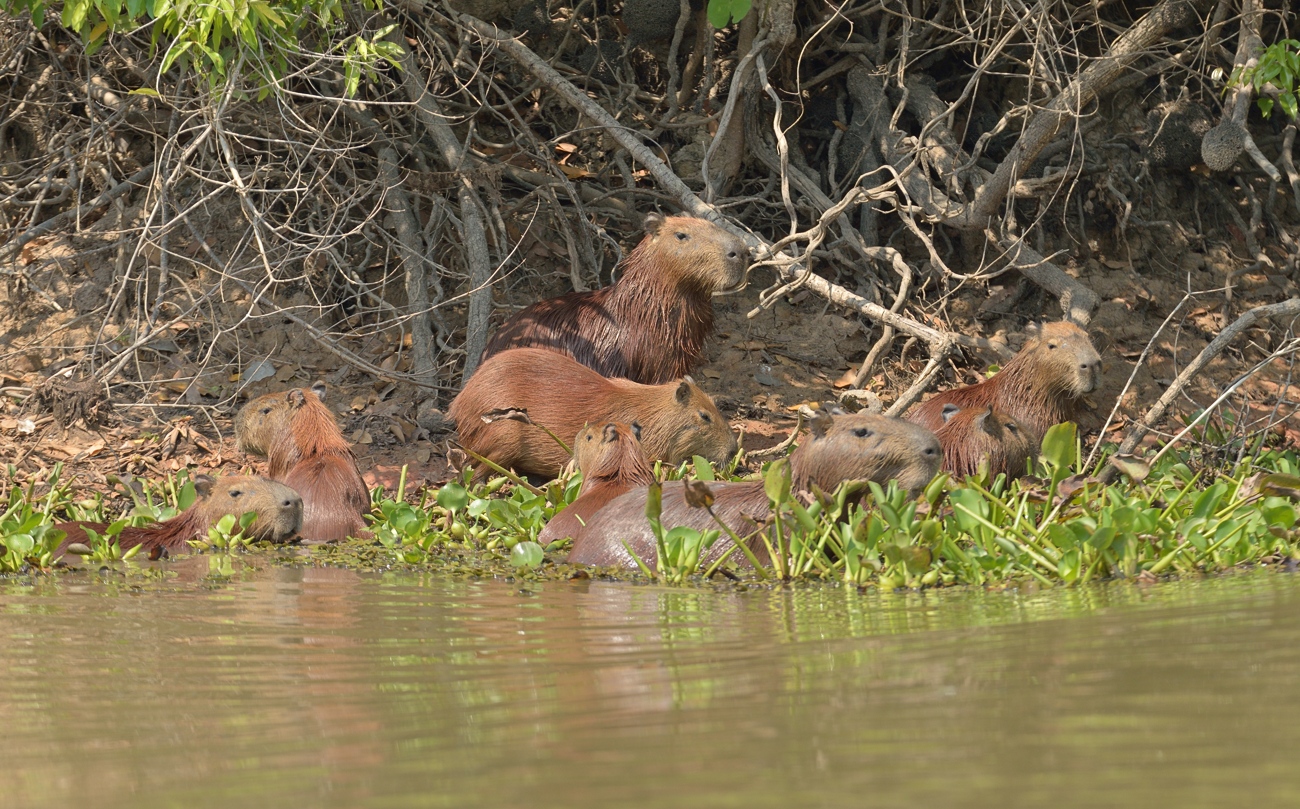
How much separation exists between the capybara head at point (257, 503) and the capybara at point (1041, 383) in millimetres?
2682

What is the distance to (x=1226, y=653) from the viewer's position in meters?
2.63

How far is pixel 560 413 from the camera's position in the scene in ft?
22.1

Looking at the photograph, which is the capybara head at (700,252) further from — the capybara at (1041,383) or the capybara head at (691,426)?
the capybara at (1041,383)

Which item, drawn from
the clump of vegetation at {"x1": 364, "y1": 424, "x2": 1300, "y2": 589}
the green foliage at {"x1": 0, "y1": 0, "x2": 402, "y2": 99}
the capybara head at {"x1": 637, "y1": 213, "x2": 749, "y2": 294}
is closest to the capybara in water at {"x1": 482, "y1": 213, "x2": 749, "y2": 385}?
the capybara head at {"x1": 637, "y1": 213, "x2": 749, "y2": 294}

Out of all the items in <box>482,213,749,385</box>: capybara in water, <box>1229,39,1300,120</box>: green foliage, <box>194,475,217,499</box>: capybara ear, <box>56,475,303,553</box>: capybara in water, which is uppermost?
<box>1229,39,1300,120</box>: green foliage

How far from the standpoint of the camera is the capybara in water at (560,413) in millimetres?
6629

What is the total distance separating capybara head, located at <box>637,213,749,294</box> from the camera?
23.8ft

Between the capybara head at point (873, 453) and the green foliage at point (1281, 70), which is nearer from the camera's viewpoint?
the capybara head at point (873, 453)

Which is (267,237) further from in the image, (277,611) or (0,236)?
(277,611)

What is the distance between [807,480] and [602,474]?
3.50 ft

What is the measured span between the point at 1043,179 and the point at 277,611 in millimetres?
4951

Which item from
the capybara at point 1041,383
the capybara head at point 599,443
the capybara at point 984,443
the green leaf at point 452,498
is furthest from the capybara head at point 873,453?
the green leaf at point 452,498

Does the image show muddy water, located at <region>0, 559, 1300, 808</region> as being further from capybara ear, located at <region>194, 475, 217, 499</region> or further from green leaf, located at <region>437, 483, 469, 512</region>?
green leaf, located at <region>437, 483, 469, 512</region>

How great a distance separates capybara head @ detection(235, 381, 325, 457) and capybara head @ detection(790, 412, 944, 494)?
268 cm
